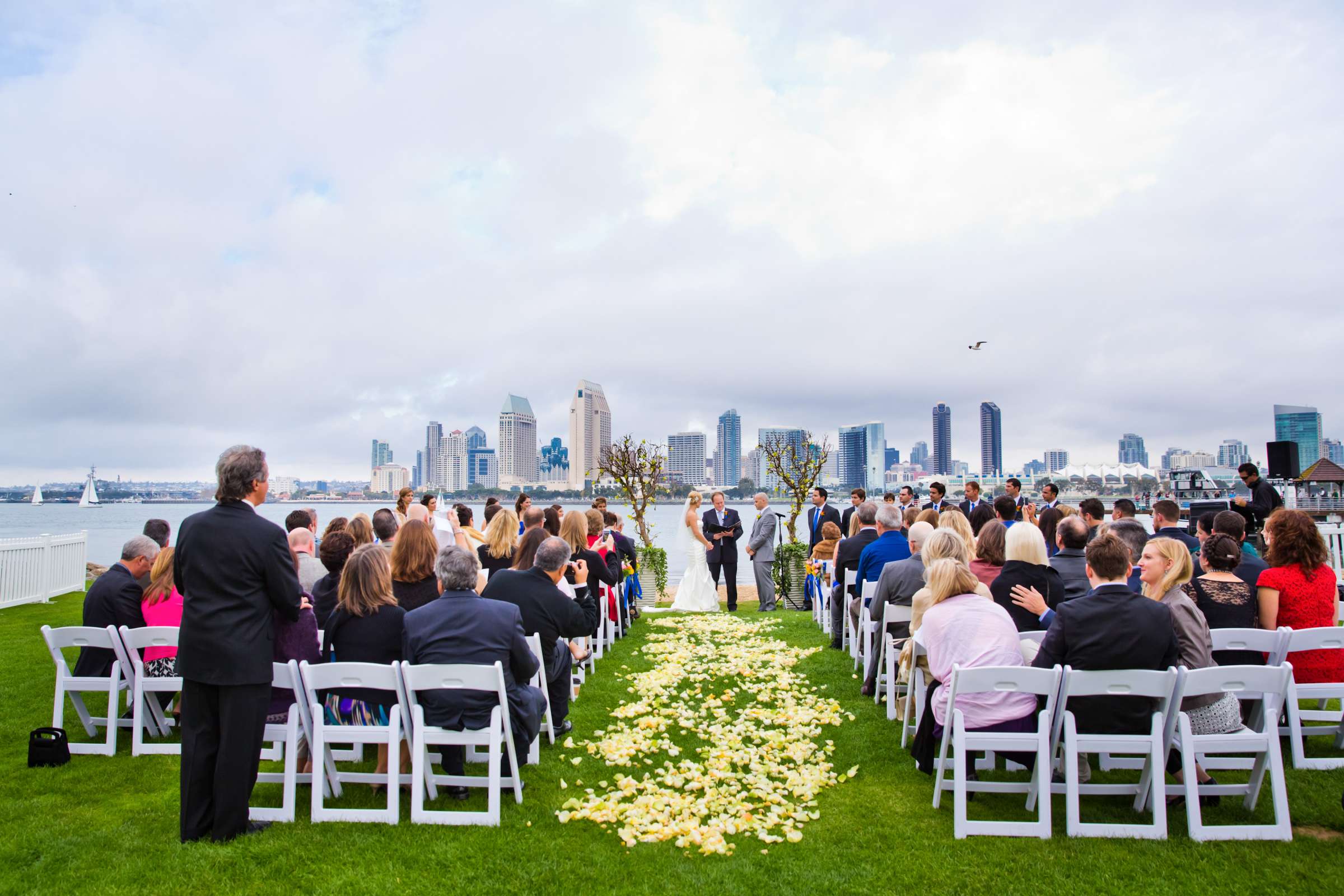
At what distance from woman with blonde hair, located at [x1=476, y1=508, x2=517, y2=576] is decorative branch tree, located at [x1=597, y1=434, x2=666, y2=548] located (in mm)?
8741

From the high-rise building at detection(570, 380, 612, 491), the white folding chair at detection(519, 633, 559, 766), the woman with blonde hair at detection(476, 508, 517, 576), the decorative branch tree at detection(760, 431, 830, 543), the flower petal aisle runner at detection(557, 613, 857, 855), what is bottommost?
the flower petal aisle runner at detection(557, 613, 857, 855)

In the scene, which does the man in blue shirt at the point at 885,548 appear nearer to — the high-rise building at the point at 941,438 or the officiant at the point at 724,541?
the officiant at the point at 724,541

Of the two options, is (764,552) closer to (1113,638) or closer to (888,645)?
(888,645)

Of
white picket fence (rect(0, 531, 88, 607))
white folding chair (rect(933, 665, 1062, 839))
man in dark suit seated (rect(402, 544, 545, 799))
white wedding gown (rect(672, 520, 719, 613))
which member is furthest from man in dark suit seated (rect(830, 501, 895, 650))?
white picket fence (rect(0, 531, 88, 607))

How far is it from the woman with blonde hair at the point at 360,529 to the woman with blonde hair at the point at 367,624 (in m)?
2.13

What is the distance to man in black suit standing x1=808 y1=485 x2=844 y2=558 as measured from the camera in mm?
11953

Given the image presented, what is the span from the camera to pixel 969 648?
14.5 ft

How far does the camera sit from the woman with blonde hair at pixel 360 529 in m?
6.70

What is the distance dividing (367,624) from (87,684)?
2278mm

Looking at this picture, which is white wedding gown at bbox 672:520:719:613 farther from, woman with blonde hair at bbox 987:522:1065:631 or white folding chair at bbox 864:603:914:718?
woman with blonde hair at bbox 987:522:1065:631

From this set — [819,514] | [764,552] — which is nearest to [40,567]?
[764,552]

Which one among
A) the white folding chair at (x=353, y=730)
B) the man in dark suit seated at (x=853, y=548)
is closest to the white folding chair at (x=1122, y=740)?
the white folding chair at (x=353, y=730)

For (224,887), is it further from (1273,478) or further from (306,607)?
(1273,478)

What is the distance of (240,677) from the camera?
12.2 ft
